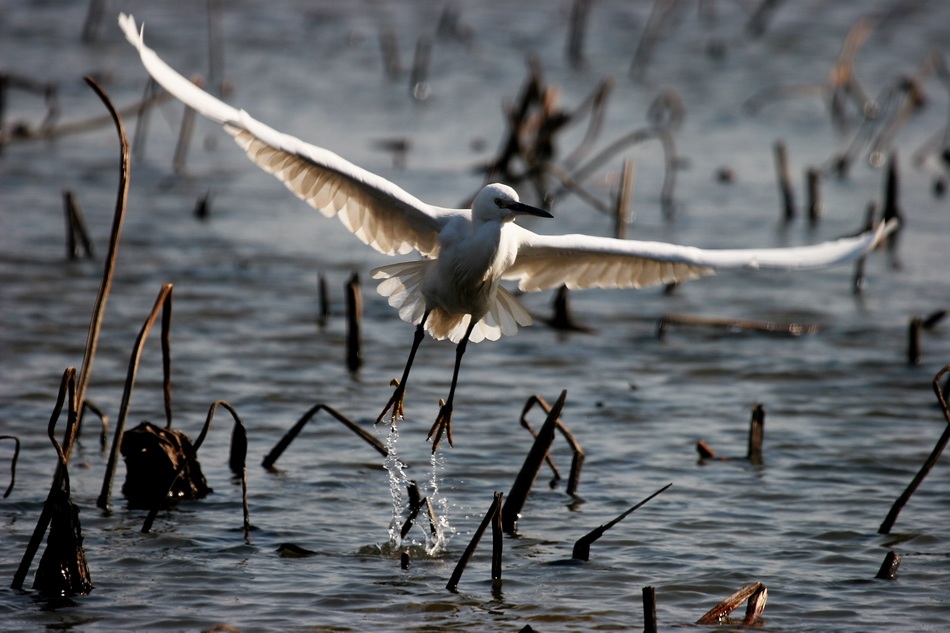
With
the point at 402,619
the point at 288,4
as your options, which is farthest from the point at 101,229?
the point at 288,4

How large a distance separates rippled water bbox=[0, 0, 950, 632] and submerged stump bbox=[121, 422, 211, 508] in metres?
0.10

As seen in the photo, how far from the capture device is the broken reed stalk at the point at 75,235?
994 cm

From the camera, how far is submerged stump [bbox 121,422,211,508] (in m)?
5.87

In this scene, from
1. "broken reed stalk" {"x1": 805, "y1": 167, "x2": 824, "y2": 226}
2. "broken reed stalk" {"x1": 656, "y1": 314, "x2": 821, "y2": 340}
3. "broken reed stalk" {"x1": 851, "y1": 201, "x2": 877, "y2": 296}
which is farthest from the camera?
"broken reed stalk" {"x1": 805, "y1": 167, "x2": 824, "y2": 226}

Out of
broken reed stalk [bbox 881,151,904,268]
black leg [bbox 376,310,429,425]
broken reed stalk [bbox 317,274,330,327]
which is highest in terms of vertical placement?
broken reed stalk [bbox 881,151,904,268]

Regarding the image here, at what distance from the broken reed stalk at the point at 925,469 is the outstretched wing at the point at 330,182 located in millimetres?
2330

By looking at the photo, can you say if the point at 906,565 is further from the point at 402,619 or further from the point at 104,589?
A: the point at 104,589

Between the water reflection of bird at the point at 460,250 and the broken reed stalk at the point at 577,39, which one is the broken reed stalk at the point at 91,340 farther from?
the broken reed stalk at the point at 577,39

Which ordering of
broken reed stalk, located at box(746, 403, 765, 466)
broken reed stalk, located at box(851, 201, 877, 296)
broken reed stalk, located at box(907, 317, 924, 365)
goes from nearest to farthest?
1. broken reed stalk, located at box(746, 403, 765, 466)
2. broken reed stalk, located at box(907, 317, 924, 365)
3. broken reed stalk, located at box(851, 201, 877, 296)

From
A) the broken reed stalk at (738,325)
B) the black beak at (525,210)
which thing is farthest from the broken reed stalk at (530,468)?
the broken reed stalk at (738,325)

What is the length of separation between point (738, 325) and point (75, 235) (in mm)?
5383

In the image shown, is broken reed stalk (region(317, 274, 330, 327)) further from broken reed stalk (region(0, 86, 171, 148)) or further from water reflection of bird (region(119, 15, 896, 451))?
water reflection of bird (region(119, 15, 896, 451))

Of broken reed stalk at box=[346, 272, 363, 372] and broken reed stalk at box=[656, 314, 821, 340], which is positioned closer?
broken reed stalk at box=[346, 272, 363, 372]

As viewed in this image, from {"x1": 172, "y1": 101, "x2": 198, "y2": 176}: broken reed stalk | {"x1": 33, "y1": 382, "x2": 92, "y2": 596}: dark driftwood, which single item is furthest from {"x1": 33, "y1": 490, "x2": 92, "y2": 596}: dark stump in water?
{"x1": 172, "y1": 101, "x2": 198, "y2": 176}: broken reed stalk
